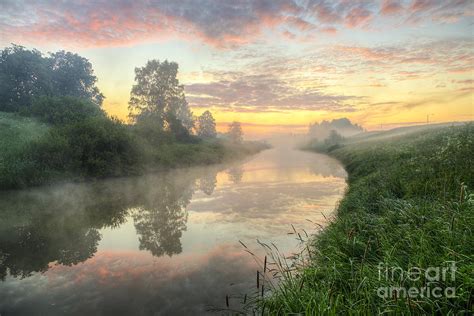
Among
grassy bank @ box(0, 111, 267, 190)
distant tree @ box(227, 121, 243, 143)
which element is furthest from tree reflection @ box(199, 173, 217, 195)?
distant tree @ box(227, 121, 243, 143)

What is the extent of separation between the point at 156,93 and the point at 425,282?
56.4 metres

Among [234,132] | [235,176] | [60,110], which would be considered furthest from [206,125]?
[235,176]

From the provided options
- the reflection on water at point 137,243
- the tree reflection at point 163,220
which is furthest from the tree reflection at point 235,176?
the reflection on water at point 137,243

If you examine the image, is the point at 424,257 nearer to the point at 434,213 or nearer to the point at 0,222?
the point at 434,213

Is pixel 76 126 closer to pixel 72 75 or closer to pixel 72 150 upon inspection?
pixel 72 150

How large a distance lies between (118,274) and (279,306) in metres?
5.27

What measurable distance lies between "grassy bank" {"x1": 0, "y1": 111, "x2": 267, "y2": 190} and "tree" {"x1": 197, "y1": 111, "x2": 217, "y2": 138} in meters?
50.7

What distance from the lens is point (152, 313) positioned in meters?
6.25

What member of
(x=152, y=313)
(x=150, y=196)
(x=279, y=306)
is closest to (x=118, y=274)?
(x=152, y=313)

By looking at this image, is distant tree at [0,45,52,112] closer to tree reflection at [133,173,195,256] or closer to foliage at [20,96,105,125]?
foliage at [20,96,105,125]

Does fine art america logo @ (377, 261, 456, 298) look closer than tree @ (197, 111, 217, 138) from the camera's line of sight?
Yes

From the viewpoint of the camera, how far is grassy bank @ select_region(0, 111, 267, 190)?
71.5ft

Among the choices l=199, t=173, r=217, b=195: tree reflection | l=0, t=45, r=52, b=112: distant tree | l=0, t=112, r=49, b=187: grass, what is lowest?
l=199, t=173, r=217, b=195: tree reflection

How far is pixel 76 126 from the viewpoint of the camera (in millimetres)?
28078
